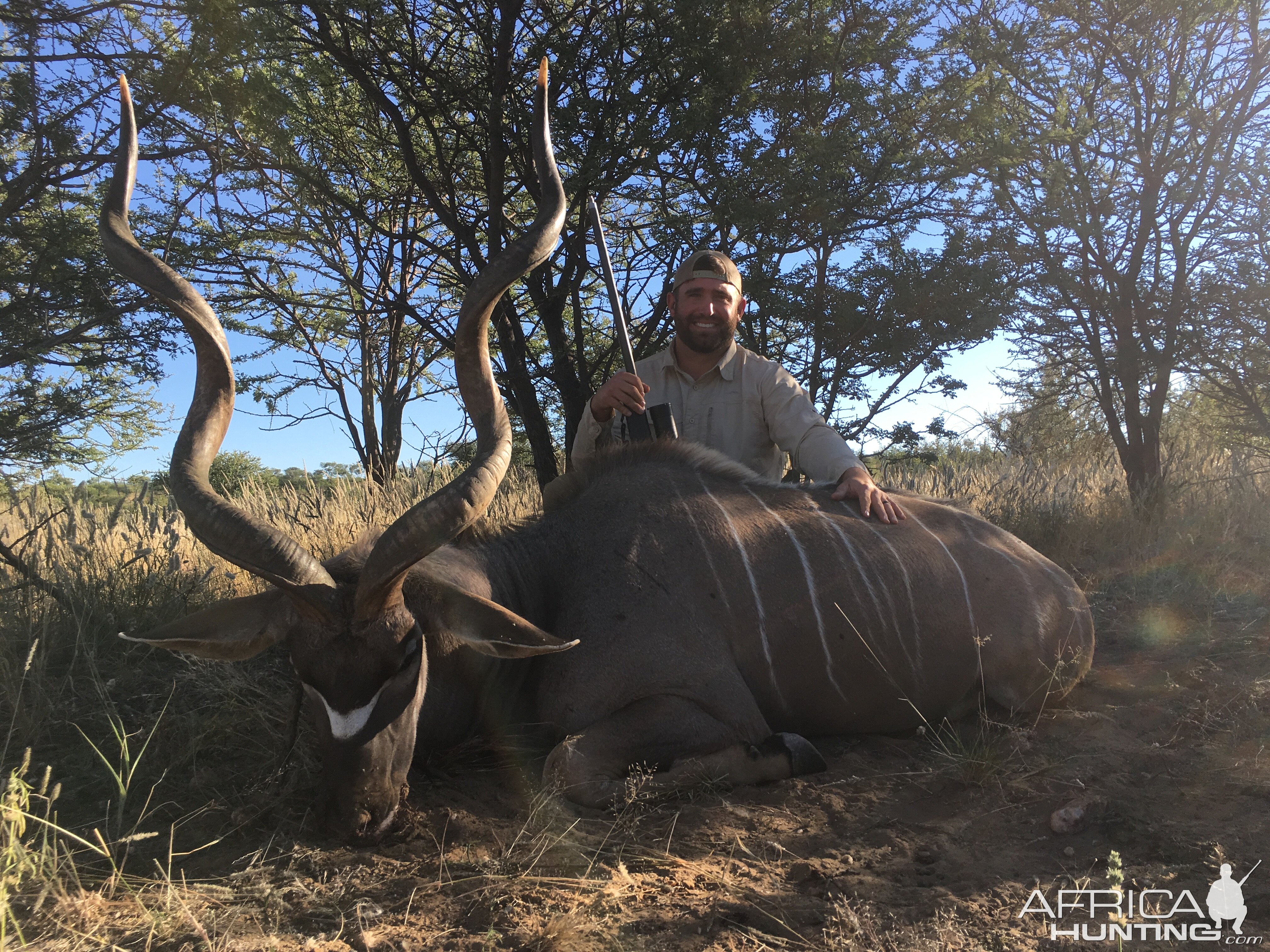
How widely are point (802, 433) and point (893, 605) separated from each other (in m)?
1.33

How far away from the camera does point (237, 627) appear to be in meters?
2.51

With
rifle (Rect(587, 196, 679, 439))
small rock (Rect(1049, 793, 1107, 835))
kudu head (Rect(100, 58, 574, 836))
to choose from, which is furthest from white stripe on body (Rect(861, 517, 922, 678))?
kudu head (Rect(100, 58, 574, 836))

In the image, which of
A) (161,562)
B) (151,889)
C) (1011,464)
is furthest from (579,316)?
(1011,464)

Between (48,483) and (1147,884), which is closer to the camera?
(1147,884)

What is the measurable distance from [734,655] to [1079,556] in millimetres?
4156

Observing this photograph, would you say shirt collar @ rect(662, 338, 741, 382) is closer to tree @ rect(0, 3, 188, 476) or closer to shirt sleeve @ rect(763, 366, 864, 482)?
shirt sleeve @ rect(763, 366, 864, 482)

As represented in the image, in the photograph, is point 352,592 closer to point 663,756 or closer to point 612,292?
point 663,756

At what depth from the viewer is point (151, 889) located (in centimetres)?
198

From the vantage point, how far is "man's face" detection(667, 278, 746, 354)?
463 cm

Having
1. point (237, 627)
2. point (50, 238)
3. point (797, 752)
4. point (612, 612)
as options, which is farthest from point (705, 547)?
point (50, 238)

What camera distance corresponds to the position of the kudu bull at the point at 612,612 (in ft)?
7.83

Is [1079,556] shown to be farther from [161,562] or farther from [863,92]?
[161,562]

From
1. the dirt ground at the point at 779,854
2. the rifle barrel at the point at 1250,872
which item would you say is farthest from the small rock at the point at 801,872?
the rifle barrel at the point at 1250,872

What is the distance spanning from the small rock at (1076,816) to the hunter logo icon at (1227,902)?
1.31ft
